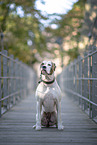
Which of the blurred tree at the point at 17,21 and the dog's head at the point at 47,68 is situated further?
the blurred tree at the point at 17,21

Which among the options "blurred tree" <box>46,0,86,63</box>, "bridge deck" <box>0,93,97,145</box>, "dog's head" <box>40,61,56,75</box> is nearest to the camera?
"bridge deck" <box>0,93,97,145</box>

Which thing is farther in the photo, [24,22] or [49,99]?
[24,22]

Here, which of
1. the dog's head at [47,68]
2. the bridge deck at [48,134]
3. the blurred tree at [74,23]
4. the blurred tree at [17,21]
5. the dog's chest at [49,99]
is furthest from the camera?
the blurred tree at [74,23]

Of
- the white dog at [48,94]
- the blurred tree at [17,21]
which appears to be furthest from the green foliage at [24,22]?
the white dog at [48,94]

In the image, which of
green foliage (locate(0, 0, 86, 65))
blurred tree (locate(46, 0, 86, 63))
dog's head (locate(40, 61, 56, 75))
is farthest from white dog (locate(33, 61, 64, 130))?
blurred tree (locate(46, 0, 86, 63))

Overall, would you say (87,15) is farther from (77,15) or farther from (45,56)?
(45,56)

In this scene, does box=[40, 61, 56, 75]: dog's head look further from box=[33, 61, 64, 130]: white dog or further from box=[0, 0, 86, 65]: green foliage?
box=[0, 0, 86, 65]: green foliage

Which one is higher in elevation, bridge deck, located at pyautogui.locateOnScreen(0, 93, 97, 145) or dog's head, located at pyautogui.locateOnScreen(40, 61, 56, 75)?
dog's head, located at pyautogui.locateOnScreen(40, 61, 56, 75)

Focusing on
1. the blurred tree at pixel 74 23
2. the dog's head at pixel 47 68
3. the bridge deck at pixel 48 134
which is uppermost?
the blurred tree at pixel 74 23

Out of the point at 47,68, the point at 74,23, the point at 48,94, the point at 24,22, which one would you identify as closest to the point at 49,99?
the point at 48,94

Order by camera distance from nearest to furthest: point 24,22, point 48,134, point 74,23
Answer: point 48,134
point 74,23
point 24,22

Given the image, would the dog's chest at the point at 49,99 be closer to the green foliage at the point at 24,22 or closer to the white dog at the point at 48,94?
the white dog at the point at 48,94

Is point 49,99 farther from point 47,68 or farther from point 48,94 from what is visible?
point 47,68

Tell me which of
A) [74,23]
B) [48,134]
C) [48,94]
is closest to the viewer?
[48,134]
